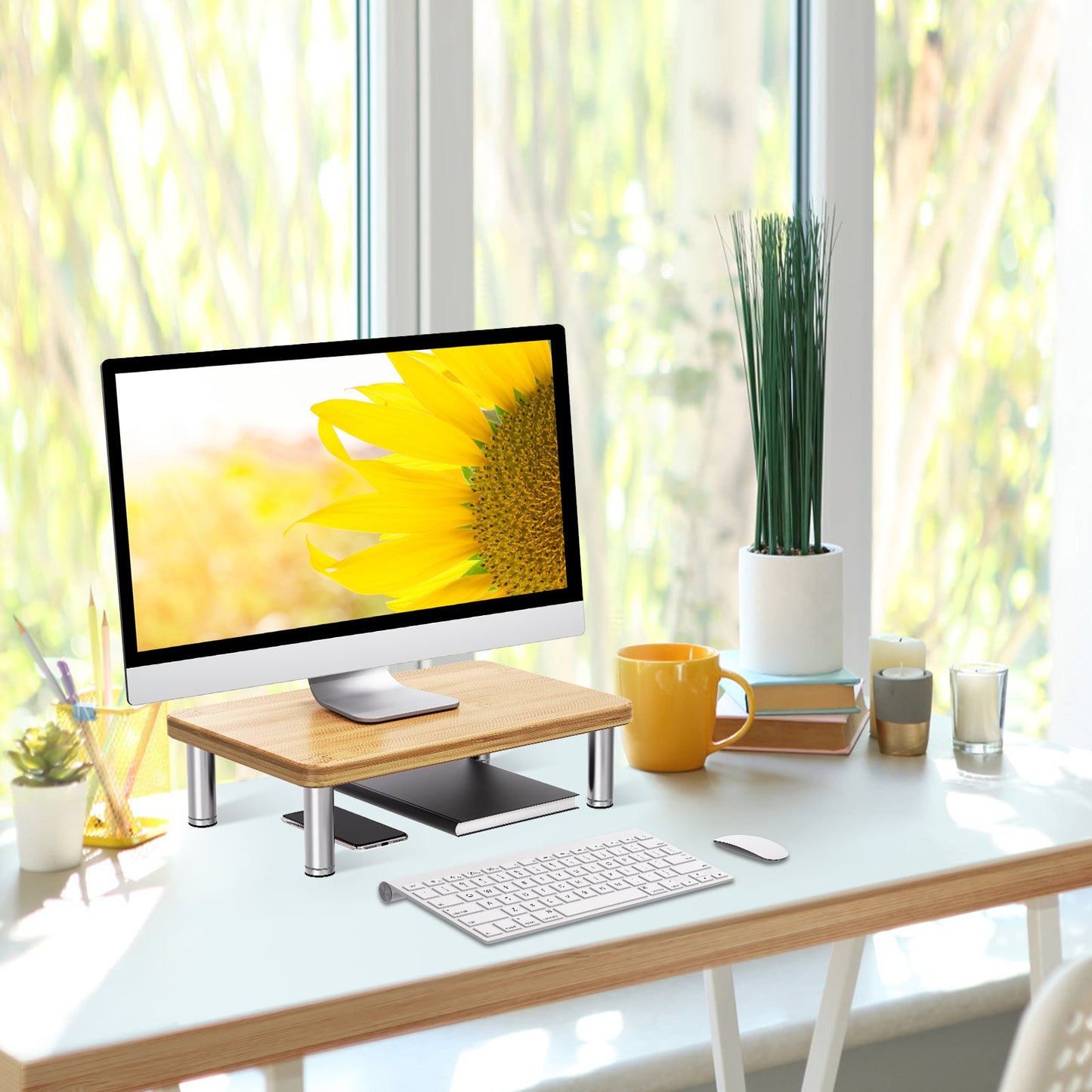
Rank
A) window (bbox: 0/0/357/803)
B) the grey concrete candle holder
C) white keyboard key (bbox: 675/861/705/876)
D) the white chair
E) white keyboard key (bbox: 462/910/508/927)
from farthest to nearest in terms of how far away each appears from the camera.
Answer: window (bbox: 0/0/357/803)
the grey concrete candle holder
white keyboard key (bbox: 675/861/705/876)
white keyboard key (bbox: 462/910/508/927)
the white chair

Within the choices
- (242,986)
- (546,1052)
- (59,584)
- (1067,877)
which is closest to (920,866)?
(1067,877)

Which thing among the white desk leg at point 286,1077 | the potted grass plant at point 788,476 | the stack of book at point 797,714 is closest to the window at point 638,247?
the potted grass plant at point 788,476

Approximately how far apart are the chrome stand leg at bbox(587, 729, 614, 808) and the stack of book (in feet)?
0.74

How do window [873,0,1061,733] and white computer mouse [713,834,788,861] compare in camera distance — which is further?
window [873,0,1061,733]

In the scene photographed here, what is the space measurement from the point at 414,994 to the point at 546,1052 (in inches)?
42.0

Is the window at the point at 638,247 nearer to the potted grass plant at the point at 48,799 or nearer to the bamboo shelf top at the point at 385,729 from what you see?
the bamboo shelf top at the point at 385,729

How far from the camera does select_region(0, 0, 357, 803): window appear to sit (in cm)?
188

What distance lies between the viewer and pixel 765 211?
7.90 ft

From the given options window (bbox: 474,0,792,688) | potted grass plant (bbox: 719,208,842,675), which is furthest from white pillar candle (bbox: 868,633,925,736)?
window (bbox: 474,0,792,688)

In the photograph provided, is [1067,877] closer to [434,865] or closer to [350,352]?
[434,865]

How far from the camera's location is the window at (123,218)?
6.15 ft

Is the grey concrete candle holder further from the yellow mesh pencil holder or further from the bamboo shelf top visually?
the yellow mesh pencil holder

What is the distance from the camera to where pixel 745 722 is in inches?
69.6

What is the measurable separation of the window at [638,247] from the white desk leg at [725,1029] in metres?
0.53
